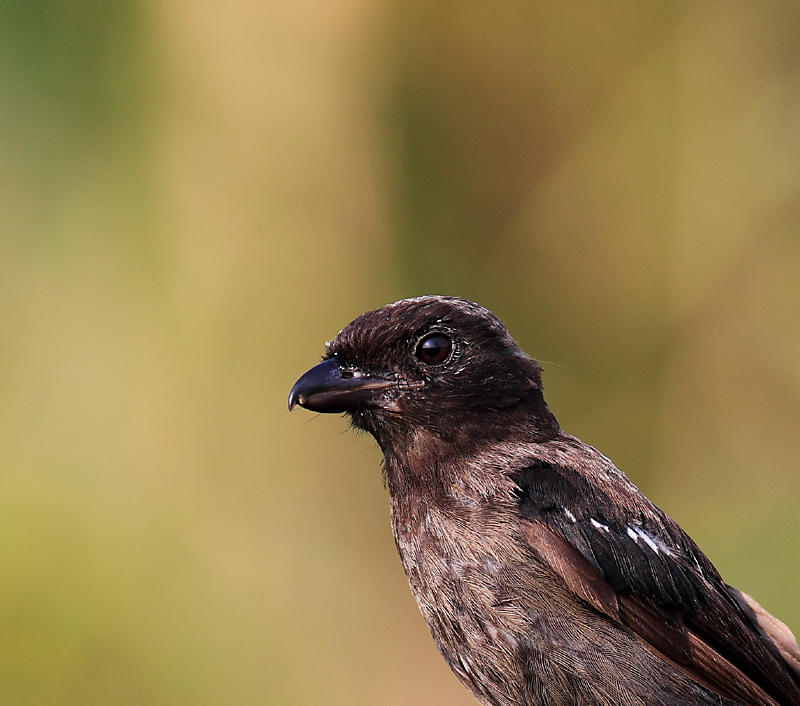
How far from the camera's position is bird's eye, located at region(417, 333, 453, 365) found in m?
3.45

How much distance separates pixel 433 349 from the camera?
11.4 feet

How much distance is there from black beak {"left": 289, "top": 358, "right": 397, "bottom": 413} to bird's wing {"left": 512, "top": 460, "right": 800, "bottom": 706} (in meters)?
0.61

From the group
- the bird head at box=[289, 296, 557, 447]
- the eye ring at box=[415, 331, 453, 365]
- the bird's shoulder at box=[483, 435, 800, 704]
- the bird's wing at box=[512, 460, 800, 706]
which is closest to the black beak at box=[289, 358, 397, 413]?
the bird head at box=[289, 296, 557, 447]

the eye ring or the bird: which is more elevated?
the eye ring

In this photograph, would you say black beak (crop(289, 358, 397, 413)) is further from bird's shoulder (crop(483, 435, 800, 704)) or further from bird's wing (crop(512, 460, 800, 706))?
bird's wing (crop(512, 460, 800, 706))

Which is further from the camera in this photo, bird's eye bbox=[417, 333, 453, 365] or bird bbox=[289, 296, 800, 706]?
bird's eye bbox=[417, 333, 453, 365]

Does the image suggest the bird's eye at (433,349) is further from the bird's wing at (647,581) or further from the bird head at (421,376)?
the bird's wing at (647,581)

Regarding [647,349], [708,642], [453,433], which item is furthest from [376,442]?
[647,349]

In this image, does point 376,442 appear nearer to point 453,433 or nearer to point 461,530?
point 453,433

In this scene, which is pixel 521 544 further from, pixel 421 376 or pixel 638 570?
pixel 421 376

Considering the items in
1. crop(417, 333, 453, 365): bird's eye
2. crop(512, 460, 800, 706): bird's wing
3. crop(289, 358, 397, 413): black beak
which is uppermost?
crop(417, 333, 453, 365): bird's eye

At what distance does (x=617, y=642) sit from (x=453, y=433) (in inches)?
35.6

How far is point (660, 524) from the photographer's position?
3.41m

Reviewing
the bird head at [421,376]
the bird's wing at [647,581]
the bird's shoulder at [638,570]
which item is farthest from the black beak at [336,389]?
the bird's wing at [647,581]
